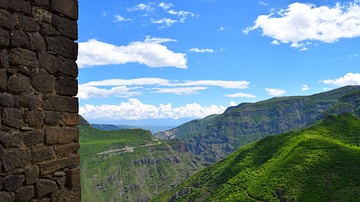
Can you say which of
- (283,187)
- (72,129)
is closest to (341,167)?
(283,187)

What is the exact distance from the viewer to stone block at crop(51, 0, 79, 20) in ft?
18.6

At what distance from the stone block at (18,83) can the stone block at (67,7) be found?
125cm

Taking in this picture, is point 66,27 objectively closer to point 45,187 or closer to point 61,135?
point 61,135

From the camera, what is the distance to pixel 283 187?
3460 inches

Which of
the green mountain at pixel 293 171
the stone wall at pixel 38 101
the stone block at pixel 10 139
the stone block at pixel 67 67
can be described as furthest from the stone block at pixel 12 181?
the green mountain at pixel 293 171

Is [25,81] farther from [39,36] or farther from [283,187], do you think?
[283,187]

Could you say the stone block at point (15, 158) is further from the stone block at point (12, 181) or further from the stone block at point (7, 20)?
the stone block at point (7, 20)

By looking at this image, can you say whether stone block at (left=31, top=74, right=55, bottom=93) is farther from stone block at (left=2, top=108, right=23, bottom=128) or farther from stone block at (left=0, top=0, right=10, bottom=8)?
stone block at (left=0, top=0, right=10, bottom=8)

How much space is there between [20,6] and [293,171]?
95.2 meters

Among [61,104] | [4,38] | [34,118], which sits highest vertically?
[4,38]

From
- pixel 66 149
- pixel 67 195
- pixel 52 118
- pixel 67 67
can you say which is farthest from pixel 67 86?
pixel 67 195

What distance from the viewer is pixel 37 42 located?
17.5ft

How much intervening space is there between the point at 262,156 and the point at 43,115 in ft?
392

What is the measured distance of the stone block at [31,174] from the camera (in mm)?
5129
